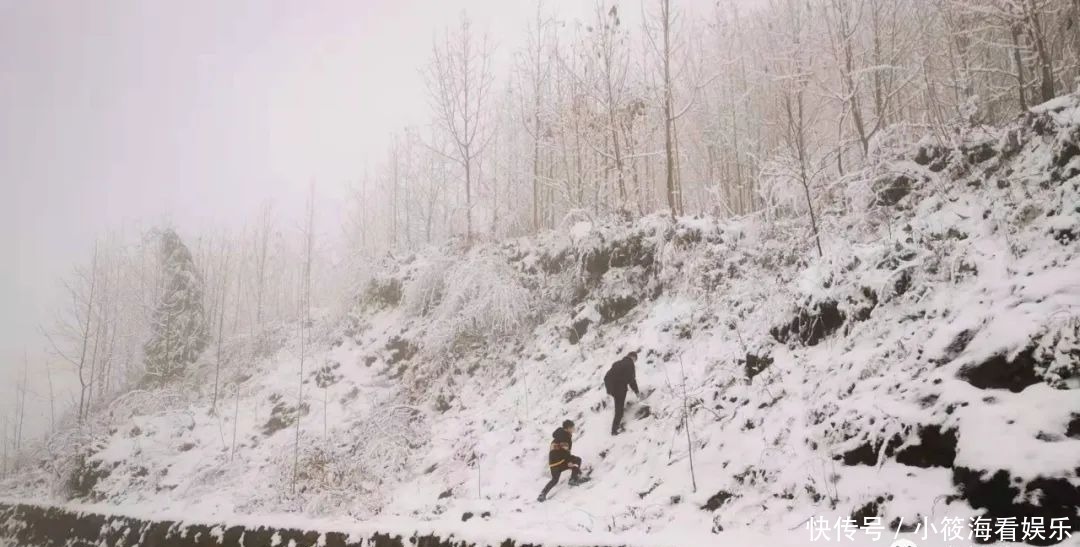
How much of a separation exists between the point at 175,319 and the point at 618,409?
21559 millimetres

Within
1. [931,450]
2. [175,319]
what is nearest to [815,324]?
[931,450]

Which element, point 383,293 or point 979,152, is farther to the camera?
point 383,293

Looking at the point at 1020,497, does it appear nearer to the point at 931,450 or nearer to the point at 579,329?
the point at 931,450

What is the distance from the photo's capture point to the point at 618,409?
8.48m

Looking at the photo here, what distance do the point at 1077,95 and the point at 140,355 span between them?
3472 cm

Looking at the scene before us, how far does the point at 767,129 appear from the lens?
742 inches

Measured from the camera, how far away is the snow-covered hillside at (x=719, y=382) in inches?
192

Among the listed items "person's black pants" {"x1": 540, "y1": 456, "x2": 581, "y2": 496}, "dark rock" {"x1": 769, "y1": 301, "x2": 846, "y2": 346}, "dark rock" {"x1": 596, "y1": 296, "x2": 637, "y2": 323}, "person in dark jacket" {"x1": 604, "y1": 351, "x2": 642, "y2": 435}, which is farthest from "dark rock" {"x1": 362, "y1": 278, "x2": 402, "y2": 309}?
"dark rock" {"x1": 769, "y1": 301, "x2": 846, "y2": 346}

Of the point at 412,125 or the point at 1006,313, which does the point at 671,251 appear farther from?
the point at 412,125

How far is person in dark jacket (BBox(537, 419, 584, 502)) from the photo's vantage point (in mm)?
7703

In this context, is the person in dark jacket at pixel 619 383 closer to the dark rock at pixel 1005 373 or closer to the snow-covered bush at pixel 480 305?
the dark rock at pixel 1005 373

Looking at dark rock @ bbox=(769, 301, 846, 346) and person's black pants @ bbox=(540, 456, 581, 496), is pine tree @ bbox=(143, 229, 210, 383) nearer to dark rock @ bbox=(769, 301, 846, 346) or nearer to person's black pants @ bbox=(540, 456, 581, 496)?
person's black pants @ bbox=(540, 456, 581, 496)

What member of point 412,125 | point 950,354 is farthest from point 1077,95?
point 412,125

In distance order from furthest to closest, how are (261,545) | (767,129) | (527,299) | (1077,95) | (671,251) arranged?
(767,129)
(527,299)
(671,251)
(261,545)
(1077,95)
